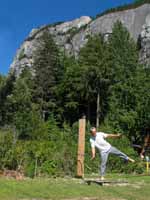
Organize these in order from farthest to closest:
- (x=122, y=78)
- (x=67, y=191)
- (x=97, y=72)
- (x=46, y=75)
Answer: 1. (x=46, y=75)
2. (x=97, y=72)
3. (x=122, y=78)
4. (x=67, y=191)

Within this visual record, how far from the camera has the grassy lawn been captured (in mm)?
11667

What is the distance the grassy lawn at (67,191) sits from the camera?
1167 cm

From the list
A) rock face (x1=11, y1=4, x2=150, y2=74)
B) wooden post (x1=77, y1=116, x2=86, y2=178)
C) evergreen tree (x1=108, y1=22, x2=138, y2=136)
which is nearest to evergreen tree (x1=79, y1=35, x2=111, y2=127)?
evergreen tree (x1=108, y1=22, x2=138, y2=136)

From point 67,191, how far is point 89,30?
75.8 m

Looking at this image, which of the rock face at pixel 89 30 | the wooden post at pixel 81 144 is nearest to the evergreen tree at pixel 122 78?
the rock face at pixel 89 30

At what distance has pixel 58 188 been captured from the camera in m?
12.9

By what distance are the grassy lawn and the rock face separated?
55905 millimetres

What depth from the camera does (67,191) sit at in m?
12.6

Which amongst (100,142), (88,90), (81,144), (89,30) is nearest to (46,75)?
(88,90)

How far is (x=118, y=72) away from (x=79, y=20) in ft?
138

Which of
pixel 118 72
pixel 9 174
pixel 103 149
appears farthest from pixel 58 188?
pixel 118 72

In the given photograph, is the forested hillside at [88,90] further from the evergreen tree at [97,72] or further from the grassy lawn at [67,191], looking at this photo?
the grassy lawn at [67,191]

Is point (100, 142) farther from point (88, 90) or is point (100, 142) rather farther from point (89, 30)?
point (89, 30)

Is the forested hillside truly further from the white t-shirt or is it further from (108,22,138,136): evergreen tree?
the white t-shirt
